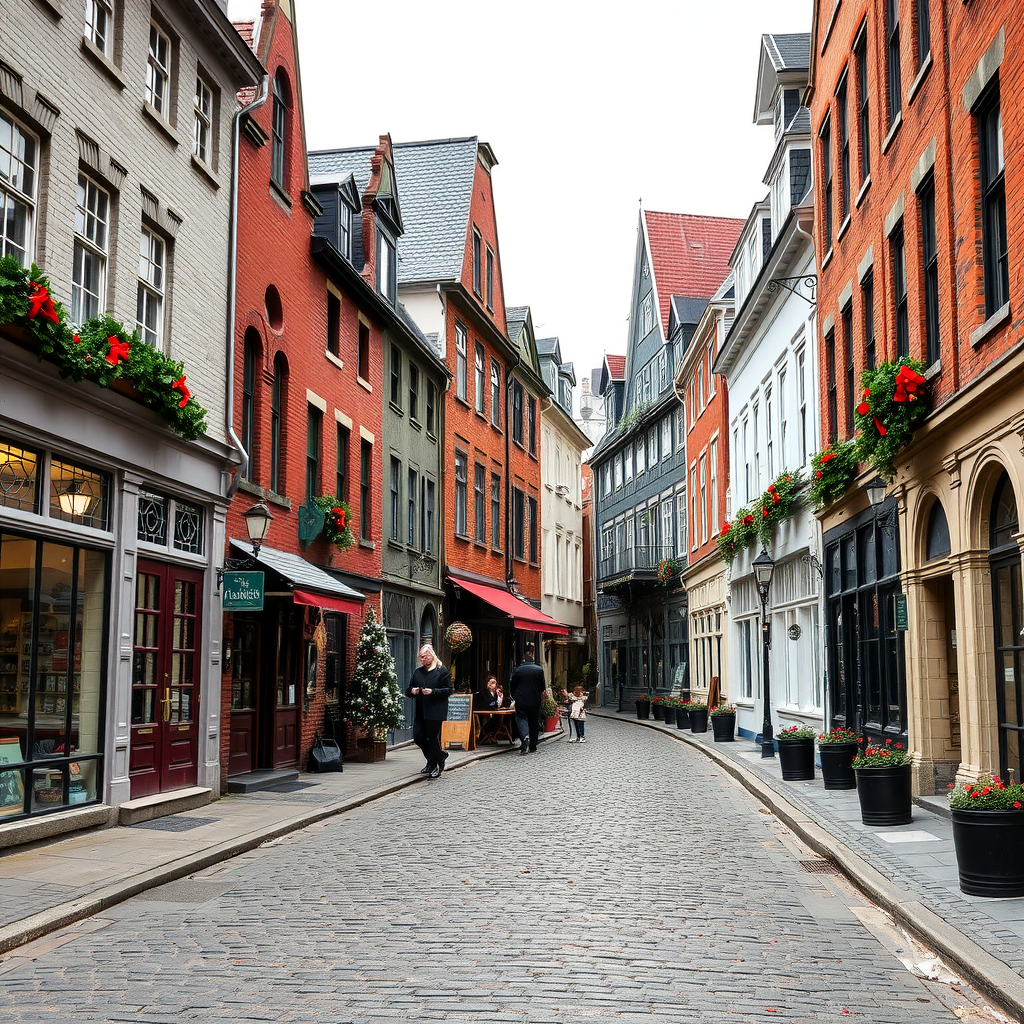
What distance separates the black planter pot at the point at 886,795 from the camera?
1193 centimetres

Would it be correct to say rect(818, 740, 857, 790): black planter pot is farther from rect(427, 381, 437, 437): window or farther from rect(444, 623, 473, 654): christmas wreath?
rect(427, 381, 437, 437): window

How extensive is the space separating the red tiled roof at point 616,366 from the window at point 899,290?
4111 cm

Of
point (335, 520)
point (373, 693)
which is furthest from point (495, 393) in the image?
point (373, 693)

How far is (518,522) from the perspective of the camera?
3938 centimetres

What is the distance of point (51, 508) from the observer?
11.1 meters

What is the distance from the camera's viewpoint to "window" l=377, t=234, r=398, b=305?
2441cm

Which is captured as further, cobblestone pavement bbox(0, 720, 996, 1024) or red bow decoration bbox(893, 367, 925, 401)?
red bow decoration bbox(893, 367, 925, 401)

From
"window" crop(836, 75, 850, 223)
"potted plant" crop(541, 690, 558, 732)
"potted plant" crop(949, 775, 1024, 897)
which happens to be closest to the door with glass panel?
"potted plant" crop(949, 775, 1024, 897)

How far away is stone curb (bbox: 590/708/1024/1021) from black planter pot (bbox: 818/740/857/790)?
1.09 m

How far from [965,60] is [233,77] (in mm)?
8875

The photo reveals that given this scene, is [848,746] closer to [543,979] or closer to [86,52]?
[543,979]

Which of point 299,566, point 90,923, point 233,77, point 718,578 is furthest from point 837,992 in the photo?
point 718,578

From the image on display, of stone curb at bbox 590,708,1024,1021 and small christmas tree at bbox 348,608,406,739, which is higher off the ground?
small christmas tree at bbox 348,608,406,739

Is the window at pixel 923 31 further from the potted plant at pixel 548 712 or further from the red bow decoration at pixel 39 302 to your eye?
the potted plant at pixel 548 712
